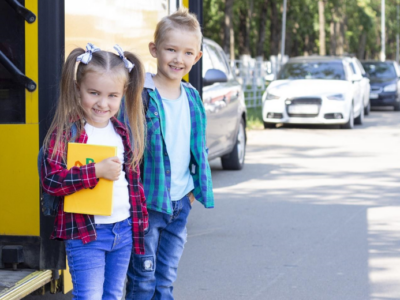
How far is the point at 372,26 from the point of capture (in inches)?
1882

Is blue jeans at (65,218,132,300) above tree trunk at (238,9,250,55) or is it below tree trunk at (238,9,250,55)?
below

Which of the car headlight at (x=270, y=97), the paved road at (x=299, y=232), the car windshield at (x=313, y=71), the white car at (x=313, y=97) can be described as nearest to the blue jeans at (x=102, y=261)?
the paved road at (x=299, y=232)

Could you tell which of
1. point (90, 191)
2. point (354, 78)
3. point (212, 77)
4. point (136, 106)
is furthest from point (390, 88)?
point (90, 191)

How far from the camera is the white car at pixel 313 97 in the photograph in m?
17.1

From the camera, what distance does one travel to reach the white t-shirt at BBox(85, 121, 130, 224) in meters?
3.15

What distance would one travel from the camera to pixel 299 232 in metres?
7.12

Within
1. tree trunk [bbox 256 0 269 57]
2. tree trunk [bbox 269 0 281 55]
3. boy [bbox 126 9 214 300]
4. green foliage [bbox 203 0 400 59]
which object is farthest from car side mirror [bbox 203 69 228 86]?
tree trunk [bbox 269 0 281 55]

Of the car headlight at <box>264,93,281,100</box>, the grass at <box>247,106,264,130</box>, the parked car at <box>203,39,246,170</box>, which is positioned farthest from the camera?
the grass at <box>247,106,264,130</box>

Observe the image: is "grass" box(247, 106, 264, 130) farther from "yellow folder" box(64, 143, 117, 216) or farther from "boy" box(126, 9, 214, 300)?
"yellow folder" box(64, 143, 117, 216)

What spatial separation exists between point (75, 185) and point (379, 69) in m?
23.9

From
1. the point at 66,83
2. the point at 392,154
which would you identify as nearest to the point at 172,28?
the point at 66,83

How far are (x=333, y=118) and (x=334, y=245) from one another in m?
11.0

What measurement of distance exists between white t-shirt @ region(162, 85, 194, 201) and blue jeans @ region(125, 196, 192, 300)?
72 mm

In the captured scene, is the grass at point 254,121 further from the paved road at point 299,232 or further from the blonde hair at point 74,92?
the blonde hair at point 74,92
